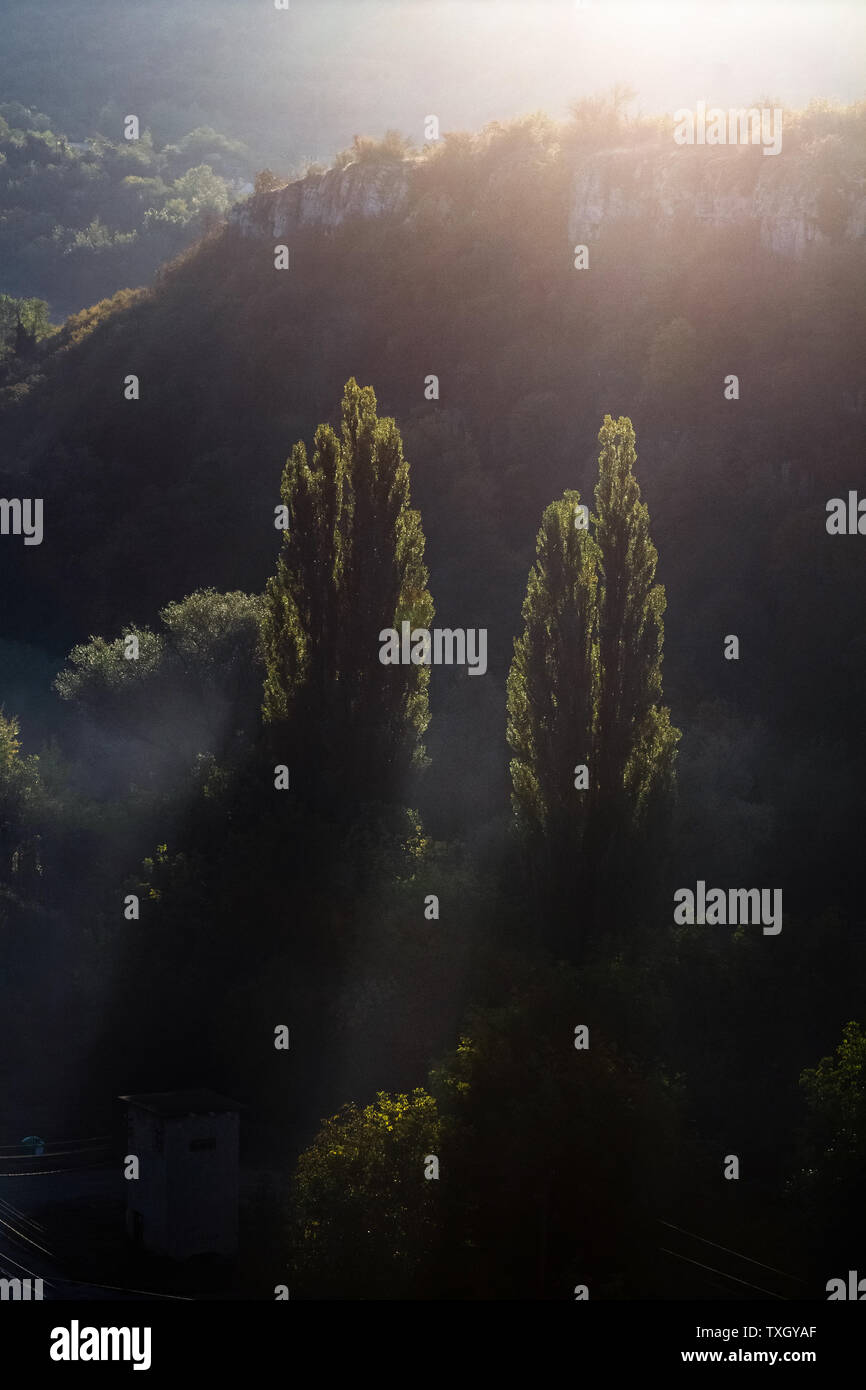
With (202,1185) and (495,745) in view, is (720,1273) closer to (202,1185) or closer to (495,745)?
(202,1185)

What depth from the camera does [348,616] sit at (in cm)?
3362

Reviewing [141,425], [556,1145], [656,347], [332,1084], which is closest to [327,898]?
[332,1084]

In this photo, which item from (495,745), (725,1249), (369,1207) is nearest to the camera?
(369,1207)

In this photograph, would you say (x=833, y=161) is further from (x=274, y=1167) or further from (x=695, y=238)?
(x=274, y=1167)

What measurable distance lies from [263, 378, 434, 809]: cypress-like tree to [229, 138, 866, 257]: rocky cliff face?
102 ft

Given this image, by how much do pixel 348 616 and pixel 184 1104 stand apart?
12.9 m

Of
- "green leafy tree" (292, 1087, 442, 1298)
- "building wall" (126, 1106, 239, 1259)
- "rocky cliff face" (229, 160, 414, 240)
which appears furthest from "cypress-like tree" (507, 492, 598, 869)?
"rocky cliff face" (229, 160, 414, 240)

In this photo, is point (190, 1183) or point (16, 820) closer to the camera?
point (190, 1183)

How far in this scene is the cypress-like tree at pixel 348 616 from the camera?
3300 cm

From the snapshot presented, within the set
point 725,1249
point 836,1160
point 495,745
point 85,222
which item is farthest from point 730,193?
point 85,222

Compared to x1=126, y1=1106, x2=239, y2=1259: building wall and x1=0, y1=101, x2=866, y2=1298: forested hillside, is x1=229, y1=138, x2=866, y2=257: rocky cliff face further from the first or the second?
x1=126, y1=1106, x2=239, y2=1259: building wall

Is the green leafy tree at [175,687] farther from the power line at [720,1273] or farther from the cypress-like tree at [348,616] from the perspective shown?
the power line at [720,1273]

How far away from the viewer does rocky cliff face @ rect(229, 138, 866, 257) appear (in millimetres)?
57469

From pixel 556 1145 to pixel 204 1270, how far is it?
760 centimetres
